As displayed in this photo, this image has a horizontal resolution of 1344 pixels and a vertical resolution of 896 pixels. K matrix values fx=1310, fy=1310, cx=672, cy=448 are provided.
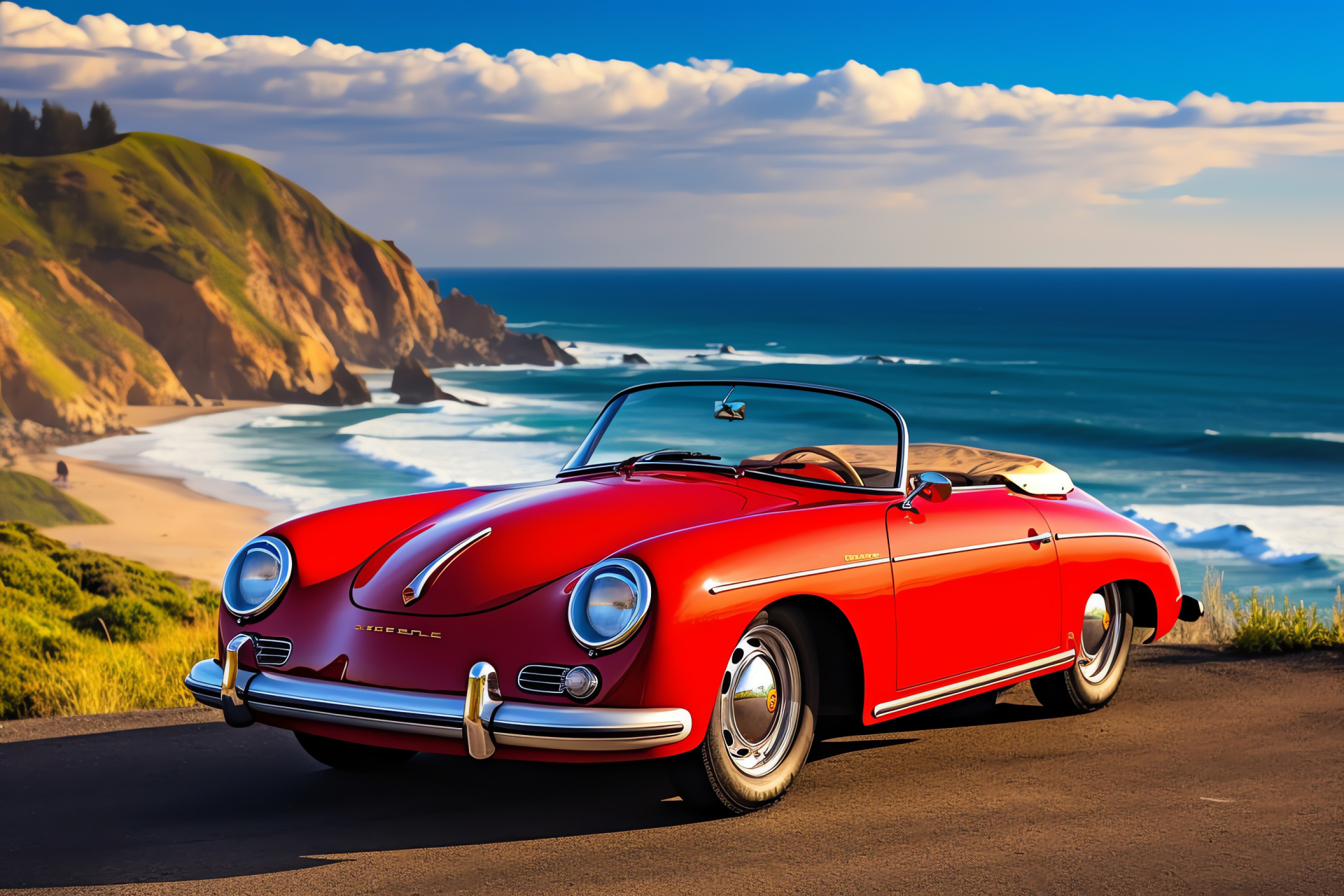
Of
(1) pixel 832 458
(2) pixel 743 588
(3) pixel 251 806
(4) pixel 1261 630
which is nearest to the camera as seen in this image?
(2) pixel 743 588

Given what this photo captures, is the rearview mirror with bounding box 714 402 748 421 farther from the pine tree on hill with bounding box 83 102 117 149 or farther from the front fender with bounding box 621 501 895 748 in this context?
the pine tree on hill with bounding box 83 102 117 149

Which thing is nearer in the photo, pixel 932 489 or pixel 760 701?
pixel 760 701

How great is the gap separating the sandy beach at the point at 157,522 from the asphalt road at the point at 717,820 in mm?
20789

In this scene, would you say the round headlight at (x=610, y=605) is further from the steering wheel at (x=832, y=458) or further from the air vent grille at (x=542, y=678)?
the steering wheel at (x=832, y=458)

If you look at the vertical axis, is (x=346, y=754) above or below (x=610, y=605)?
below

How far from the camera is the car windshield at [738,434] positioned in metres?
5.59

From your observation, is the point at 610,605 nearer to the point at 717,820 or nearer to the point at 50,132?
the point at 717,820

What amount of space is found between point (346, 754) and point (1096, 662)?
3.66 metres

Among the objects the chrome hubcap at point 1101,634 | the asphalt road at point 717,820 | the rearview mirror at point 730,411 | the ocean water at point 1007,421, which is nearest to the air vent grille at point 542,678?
the asphalt road at point 717,820


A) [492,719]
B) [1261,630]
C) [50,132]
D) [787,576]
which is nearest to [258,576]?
[492,719]

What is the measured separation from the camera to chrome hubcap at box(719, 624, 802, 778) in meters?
4.58

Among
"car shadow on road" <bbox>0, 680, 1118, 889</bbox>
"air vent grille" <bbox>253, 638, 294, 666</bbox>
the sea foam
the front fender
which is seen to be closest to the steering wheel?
the front fender

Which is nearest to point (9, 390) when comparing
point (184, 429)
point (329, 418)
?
point (184, 429)

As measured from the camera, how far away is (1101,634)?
6.52m
